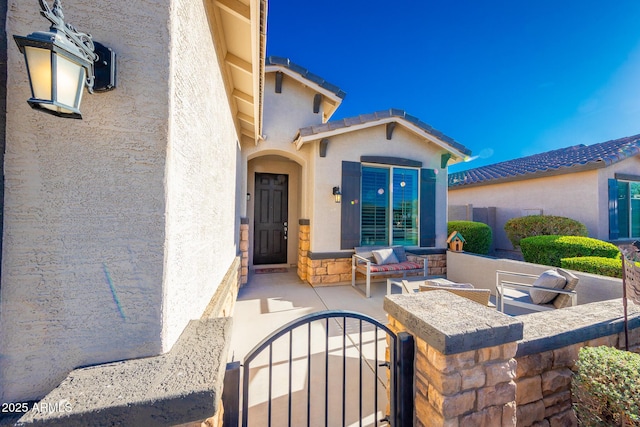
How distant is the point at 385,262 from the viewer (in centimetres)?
591

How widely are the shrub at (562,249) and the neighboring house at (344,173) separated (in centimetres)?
212

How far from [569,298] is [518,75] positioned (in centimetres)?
1072

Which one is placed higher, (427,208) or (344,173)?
(344,173)

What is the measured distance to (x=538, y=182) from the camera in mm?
8461

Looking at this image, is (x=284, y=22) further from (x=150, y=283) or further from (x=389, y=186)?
(x=150, y=283)

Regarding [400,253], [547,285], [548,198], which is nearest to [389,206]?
[400,253]

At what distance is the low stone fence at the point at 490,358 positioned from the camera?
144 cm

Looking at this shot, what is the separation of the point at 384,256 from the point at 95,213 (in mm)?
5630

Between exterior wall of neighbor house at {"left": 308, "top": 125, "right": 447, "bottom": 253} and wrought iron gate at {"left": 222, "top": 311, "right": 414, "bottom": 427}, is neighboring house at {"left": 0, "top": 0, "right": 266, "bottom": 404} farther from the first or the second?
exterior wall of neighbor house at {"left": 308, "top": 125, "right": 447, "bottom": 253}

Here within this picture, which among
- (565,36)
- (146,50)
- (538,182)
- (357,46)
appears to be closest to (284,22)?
(357,46)

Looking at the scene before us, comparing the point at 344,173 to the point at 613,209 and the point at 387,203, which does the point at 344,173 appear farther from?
the point at 613,209

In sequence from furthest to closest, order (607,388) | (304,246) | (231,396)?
(304,246) < (607,388) < (231,396)

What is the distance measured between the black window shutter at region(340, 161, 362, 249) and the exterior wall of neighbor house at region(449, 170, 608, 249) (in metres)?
6.88

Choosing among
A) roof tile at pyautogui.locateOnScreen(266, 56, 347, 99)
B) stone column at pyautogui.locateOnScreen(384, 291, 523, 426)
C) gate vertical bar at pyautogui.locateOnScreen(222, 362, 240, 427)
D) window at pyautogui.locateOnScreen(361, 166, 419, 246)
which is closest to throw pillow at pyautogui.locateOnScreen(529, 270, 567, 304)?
stone column at pyautogui.locateOnScreen(384, 291, 523, 426)
